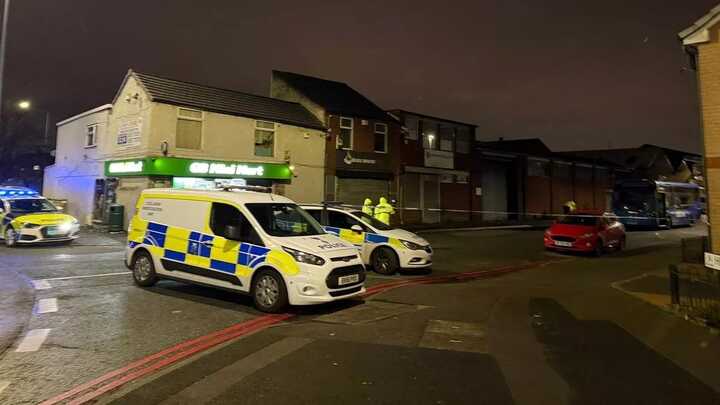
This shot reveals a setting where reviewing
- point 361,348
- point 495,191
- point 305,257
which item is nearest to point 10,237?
point 305,257

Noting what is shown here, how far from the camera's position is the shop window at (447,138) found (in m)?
29.1

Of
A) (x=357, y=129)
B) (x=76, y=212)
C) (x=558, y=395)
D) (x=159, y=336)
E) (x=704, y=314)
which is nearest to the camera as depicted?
(x=558, y=395)

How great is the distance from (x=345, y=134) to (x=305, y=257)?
18667mm

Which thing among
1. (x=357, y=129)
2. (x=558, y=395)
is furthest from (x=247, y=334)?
(x=357, y=129)

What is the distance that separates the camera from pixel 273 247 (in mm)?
6871

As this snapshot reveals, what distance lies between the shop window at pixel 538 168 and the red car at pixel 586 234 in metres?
18.4

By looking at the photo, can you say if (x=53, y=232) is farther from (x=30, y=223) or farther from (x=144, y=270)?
(x=144, y=270)

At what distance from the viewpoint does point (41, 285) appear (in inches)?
342

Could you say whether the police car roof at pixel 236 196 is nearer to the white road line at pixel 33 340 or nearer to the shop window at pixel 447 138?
the white road line at pixel 33 340

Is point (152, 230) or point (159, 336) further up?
point (152, 230)

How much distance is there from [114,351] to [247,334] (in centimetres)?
153

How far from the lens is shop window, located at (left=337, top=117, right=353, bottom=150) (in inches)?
968

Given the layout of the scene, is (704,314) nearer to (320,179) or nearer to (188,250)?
(188,250)

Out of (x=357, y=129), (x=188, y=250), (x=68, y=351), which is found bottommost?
(x=68, y=351)
